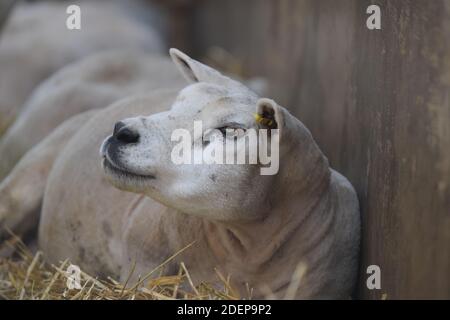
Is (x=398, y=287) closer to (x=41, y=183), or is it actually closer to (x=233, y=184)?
(x=233, y=184)

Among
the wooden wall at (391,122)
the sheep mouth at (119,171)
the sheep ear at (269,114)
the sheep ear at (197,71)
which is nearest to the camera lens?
the wooden wall at (391,122)

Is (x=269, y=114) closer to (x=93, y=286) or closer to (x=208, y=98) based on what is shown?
(x=208, y=98)

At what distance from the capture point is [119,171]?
3.40m

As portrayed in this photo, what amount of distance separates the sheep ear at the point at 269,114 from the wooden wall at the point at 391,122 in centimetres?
42

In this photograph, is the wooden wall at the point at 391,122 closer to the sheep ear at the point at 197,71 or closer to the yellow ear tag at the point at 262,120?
the yellow ear tag at the point at 262,120

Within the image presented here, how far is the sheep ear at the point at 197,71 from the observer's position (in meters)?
3.79

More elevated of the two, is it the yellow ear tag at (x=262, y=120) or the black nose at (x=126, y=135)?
the yellow ear tag at (x=262, y=120)

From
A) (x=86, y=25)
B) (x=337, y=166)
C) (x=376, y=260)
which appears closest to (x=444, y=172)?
(x=376, y=260)

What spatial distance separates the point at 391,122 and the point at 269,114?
0.45 metres

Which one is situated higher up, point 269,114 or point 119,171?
point 269,114

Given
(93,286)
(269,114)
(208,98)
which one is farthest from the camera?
(93,286)

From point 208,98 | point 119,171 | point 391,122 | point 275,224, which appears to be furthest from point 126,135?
point 391,122

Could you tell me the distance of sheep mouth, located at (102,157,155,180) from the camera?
338cm

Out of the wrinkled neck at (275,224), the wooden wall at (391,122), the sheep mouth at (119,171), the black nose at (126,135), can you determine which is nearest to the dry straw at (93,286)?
the wrinkled neck at (275,224)
